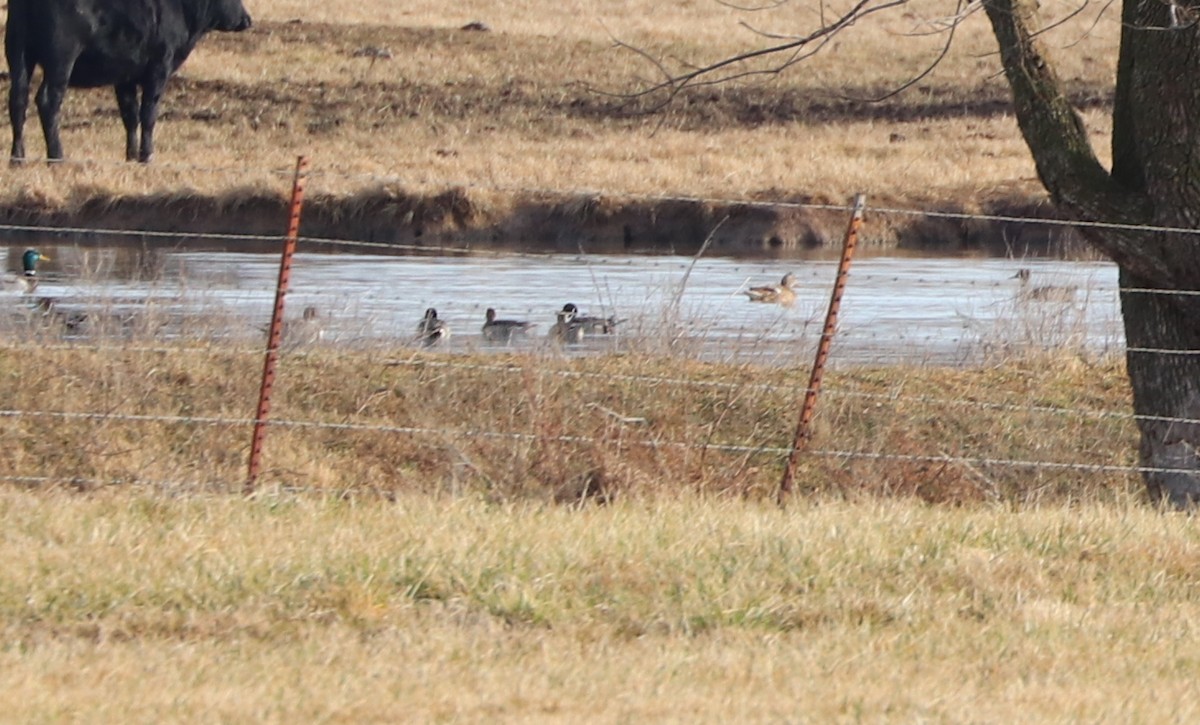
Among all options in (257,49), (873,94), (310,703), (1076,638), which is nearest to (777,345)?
(1076,638)

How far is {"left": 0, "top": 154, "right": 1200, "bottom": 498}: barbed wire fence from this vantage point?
465 inches

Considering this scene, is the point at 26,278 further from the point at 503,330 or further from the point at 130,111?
the point at 130,111

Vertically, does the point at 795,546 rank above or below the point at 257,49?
below

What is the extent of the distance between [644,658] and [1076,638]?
1554 millimetres

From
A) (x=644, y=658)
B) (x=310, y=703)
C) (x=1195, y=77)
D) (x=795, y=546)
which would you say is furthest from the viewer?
(x=1195, y=77)

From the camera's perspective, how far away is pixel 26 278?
18.1 meters

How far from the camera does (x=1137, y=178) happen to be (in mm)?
11109

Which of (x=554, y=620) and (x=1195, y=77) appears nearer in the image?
(x=554, y=620)

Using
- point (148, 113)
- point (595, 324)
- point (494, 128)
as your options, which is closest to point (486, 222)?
point (148, 113)

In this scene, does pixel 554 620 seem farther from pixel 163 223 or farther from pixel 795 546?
pixel 163 223

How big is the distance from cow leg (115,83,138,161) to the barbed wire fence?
15.6 m

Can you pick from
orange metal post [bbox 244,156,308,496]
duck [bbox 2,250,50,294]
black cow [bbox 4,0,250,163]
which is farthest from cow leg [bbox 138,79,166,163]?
orange metal post [bbox 244,156,308,496]

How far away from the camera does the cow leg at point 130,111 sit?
28000mm

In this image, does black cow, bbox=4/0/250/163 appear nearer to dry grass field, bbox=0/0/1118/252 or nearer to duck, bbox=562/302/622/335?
dry grass field, bbox=0/0/1118/252
